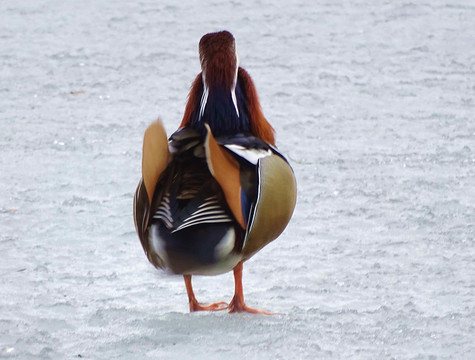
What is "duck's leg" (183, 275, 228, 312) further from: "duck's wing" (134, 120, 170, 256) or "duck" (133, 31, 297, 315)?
"duck's wing" (134, 120, 170, 256)

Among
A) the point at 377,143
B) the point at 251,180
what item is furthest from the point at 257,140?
the point at 377,143

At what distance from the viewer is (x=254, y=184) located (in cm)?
295

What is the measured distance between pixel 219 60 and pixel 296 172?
1.79m

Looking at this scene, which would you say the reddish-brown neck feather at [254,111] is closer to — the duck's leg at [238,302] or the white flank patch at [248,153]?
the white flank patch at [248,153]

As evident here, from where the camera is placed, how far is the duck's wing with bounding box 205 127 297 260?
9.32ft

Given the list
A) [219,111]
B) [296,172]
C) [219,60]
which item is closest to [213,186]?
[219,111]

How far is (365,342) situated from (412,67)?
4251 mm

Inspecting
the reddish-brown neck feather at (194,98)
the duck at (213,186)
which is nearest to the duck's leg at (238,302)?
the duck at (213,186)

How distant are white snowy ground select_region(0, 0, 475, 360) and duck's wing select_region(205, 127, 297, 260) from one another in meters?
0.31

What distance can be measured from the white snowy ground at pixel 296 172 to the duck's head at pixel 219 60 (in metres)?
0.71

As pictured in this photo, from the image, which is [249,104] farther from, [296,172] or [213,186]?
[296,172]

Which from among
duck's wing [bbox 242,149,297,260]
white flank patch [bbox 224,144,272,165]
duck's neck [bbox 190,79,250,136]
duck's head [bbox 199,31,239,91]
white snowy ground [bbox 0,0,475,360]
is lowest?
white snowy ground [bbox 0,0,475,360]

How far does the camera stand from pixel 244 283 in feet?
11.9

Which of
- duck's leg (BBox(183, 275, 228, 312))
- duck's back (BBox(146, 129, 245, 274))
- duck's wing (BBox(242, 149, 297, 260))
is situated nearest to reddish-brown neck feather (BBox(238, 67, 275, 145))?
duck's wing (BBox(242, 149, 297, 260))
